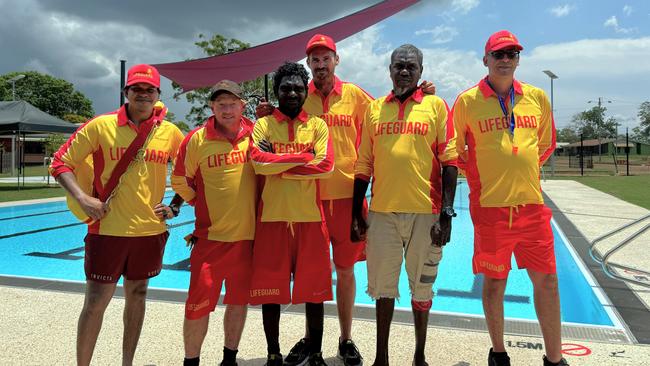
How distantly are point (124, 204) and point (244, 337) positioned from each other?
4.71 feet

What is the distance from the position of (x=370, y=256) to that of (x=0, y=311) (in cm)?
340

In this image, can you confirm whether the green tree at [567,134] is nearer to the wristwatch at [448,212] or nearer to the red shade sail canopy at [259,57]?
the red shade sail canopy at [259,57]

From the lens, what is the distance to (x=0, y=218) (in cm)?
1082

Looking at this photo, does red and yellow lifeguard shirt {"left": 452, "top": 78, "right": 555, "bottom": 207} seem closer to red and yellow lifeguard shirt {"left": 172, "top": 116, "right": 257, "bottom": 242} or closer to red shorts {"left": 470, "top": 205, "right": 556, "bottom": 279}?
red shorts {"left": 470, "top": 205, "right": 556, "bottom": 279}

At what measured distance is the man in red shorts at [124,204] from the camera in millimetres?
2600

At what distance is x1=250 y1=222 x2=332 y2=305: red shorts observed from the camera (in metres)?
2.75

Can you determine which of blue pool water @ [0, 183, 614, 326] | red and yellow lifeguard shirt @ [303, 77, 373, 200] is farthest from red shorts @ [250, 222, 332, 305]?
blue pool water @ [0, 183, 614, 326]

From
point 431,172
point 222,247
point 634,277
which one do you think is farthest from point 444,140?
point 634,277

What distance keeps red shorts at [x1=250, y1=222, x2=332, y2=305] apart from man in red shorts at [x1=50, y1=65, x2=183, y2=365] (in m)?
0.62

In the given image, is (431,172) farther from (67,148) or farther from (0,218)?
(0,218)

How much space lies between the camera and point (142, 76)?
2686mm

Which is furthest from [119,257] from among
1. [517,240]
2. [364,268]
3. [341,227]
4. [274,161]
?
[364,268]

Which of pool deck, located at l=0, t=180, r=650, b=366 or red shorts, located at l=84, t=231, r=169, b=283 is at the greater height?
red shorts, located at l=84, t=231, r=169, b=283

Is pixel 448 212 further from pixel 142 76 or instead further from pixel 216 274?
pixel 142 76
